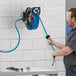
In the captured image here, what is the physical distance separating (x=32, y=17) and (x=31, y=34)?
9.5 inches

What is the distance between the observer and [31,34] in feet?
8.14

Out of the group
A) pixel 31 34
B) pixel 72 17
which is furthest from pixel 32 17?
pixel 72 17

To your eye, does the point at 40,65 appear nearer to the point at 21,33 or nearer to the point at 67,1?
the point at 21,33

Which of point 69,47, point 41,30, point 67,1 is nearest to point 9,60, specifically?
point 41,30

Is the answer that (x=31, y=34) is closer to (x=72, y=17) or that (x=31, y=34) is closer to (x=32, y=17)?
Result: (x=32, y=17)

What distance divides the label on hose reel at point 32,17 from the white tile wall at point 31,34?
103 mm

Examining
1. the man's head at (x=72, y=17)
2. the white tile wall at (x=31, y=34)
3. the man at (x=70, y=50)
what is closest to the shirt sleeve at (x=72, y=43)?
the man at (x=70, y=50)

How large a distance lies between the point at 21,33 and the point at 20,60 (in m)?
0.29

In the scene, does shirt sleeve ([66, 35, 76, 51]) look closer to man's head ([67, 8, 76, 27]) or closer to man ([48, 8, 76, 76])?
man ([48, 8, 76, 76])

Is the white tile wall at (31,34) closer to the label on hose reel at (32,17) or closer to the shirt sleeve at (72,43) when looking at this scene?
the label on hose reel at (32,17)

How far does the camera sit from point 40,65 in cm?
250

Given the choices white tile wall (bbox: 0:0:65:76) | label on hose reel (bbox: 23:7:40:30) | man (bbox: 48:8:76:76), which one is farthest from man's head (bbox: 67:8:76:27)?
label on hose reel (bbox: 23:7:40:30)

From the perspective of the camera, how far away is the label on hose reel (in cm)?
230

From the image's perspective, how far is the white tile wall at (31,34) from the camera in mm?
2449
